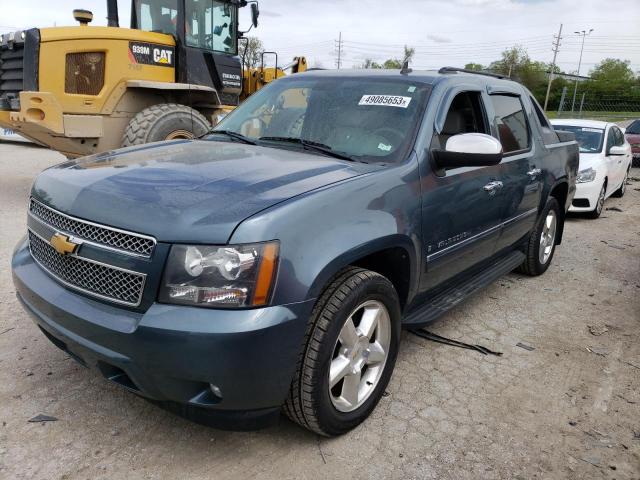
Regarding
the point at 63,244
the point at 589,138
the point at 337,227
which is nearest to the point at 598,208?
the point at 589,138

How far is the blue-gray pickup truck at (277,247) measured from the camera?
6.84ft

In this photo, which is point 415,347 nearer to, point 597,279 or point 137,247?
point 137,247

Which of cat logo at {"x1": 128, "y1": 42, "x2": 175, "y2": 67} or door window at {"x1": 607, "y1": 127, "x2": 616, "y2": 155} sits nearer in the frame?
cat logo at {"x1": 128, "y1": 42, "x2": 175, "y2": 67}

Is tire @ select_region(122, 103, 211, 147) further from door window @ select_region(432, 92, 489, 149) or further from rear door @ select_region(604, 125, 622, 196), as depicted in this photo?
rear door @ select_region(604, 125, 622, 196)

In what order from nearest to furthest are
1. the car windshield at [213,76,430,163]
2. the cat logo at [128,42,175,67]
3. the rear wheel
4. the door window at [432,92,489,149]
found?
the car windshield at [213,76,430,163], the door window at [432,92,489,149], the cat logo at [128,42,175,67], the rear wheel

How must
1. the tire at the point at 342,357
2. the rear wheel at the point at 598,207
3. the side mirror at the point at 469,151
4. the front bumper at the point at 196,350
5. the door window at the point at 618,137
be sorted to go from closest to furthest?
the front bumper at the point at 196,350
the tire at the point at 342,357
the side mirror at the point at 469,151
the rear wheel at the point at 598,207
the door window at the point at 618,137

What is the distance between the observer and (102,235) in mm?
2266

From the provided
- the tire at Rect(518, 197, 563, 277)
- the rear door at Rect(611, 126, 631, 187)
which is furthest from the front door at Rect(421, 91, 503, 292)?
the rear door at Rect(611, 126, 631, 187)

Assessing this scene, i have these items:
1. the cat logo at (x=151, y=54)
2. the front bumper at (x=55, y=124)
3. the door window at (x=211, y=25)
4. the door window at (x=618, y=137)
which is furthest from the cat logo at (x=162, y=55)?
the door window at (x=618, y=137)

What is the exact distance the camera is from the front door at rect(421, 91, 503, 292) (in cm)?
304

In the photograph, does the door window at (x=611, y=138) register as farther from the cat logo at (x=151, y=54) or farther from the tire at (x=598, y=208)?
the cat logo at (x=151, y=54)

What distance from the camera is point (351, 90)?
3.50 meters

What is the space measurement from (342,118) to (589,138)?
23.6 ft

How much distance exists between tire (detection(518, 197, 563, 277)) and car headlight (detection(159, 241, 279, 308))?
354 cm
